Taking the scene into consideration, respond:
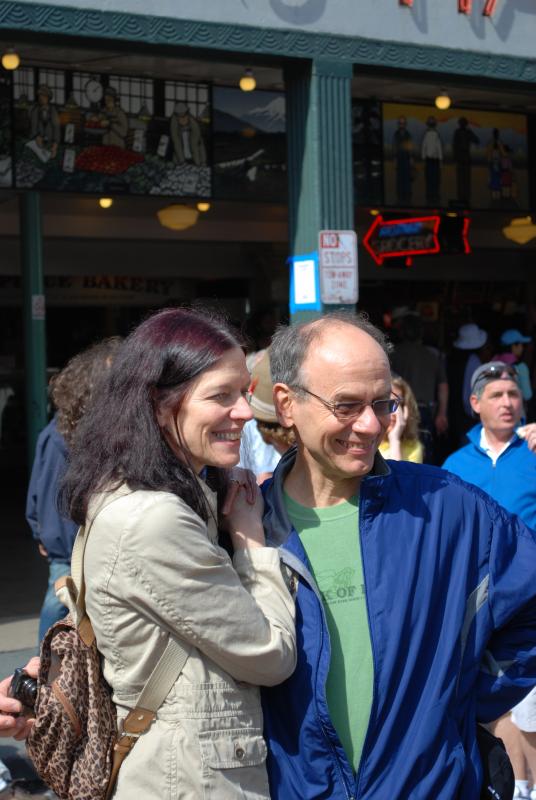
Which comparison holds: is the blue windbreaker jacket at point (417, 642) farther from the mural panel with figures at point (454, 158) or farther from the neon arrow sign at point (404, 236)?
the neon arrow sign at point (404, 236)

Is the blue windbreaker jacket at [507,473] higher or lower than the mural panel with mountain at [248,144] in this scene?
lower

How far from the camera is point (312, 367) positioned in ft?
7.60

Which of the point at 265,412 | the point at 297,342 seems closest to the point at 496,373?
the point at 265,412

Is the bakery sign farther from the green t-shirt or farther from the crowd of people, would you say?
the green t-shirt

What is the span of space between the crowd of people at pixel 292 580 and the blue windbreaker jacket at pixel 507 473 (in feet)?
8.38

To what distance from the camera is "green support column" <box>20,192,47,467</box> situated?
9.20 metres

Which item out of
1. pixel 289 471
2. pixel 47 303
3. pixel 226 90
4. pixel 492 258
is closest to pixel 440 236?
pixel 226 90

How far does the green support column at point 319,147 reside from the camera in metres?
7.43

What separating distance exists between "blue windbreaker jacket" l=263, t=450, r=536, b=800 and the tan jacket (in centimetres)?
11

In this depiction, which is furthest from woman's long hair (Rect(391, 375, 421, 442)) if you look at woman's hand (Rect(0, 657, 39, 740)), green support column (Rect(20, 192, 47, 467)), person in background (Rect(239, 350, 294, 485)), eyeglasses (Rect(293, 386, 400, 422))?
green support column (Rect(20, 192, 47, 467))

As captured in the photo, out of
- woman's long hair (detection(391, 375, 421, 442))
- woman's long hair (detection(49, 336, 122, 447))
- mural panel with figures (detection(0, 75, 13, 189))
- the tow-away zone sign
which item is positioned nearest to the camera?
woman's long hair (detection(49, 336, 122, 447))

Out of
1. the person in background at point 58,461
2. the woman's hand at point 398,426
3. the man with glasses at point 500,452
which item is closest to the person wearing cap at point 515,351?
the woman's hand at point 398,426

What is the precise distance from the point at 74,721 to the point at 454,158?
9547mm

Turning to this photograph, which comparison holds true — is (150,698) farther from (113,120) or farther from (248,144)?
(248,144)
